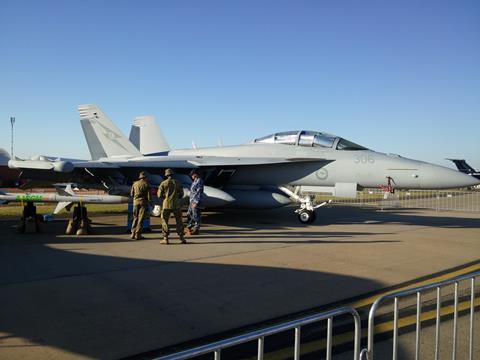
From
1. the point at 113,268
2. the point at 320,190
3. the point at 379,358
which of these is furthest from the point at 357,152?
the point at 379,358

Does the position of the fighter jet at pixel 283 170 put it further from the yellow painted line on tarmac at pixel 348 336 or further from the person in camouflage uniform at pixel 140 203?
the yellow painted line on tarmac at pixel 348 336

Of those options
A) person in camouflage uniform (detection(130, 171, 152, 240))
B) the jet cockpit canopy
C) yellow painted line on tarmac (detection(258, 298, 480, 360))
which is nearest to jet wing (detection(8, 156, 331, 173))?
the jet cockpit canopy

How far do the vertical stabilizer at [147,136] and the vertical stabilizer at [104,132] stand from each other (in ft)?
5.65

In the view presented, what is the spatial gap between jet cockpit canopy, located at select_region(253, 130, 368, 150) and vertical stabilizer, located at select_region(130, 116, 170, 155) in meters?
7.03

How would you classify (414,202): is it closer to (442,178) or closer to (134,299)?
(442,178)

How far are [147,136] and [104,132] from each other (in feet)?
7.79

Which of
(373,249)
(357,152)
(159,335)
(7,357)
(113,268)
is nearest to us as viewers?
(7,357)

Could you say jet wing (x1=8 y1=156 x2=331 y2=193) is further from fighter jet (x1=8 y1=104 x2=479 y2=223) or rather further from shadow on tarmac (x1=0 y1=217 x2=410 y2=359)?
shadow on tarmac (x1=0 y1=217 x2=410 y2=359)

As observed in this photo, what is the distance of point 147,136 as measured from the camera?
1797 centimetres

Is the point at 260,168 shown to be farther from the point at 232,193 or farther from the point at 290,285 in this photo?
the point at 290,285

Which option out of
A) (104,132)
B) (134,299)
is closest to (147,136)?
(104,132)

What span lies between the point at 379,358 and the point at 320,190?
8.60 meters

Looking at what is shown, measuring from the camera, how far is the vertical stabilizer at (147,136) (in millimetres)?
17734

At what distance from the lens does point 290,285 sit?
16.3 ft
